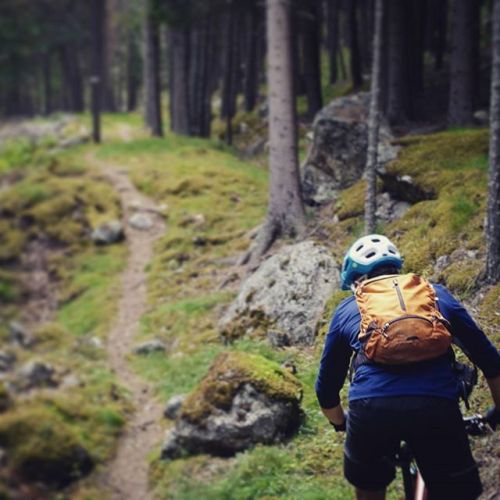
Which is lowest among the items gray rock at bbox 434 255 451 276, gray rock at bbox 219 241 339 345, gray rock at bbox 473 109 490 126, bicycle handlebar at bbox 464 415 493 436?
gray rock at bbox 219 241 339 345

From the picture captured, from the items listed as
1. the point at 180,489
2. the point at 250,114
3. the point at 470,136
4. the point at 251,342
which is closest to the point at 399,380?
the point at 180,489

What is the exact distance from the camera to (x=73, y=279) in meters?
17.7

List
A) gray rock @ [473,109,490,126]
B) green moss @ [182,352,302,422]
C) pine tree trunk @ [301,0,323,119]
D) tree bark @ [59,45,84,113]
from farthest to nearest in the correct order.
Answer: tree bark @ [59,45,84,113] → pine tree trunk @ [301,0,323,119] → gray rock @ [473,109,490,126] → green moss @ [182,352,302,422]

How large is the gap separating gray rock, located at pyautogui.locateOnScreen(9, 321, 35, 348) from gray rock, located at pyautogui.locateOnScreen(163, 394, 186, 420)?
19.9ft

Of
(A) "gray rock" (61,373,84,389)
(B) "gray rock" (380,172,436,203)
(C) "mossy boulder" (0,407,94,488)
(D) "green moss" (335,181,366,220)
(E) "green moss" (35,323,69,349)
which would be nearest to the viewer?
(C) "mossy boulder" (0,407,94,488)

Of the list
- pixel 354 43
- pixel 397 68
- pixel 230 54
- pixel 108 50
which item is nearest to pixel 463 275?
pixel 397 68

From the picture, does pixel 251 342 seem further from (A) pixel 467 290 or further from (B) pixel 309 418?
(A) pixel 467 290

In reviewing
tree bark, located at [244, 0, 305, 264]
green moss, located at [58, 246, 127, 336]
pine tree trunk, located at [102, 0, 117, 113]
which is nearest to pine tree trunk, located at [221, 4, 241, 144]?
green moss, located at [58, 246, 127, 336]

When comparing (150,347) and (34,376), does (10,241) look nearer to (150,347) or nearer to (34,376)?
(34,376)

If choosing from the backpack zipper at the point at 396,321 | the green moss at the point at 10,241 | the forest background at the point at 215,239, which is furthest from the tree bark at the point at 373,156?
the green moss at the point at 10,241

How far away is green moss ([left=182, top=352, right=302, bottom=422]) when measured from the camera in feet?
24.8

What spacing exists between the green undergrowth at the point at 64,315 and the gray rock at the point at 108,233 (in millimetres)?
314

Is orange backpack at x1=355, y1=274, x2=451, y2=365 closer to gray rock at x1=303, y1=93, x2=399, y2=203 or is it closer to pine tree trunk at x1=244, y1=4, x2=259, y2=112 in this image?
gray rock at x1=303, y1=93, x2=399, y2=203

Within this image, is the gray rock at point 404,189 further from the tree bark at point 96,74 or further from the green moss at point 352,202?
the tree bark at point 96,74
